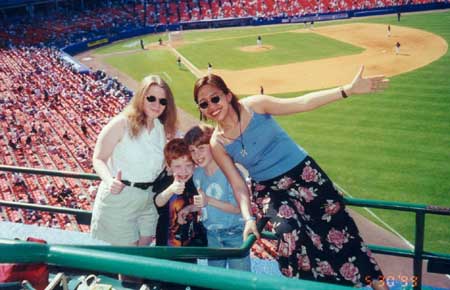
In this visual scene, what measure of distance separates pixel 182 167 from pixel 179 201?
10.9 inches

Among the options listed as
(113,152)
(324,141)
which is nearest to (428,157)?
(324,141)

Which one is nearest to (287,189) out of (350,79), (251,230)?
(251,230)

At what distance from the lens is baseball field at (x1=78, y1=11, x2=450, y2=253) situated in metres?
14.9

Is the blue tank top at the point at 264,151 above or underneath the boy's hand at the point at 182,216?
above

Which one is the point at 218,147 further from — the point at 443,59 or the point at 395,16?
the point at 395,16

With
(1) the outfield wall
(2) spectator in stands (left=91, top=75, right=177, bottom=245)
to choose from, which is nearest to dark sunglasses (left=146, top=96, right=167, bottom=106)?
(2) spectator in stands (left=91, top=75, right=177, bottom=245)

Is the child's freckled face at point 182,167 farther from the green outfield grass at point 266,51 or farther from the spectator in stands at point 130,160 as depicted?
the green outfield grass at point 266,51

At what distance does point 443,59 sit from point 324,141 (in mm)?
15109

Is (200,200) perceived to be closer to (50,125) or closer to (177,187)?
(177,187)

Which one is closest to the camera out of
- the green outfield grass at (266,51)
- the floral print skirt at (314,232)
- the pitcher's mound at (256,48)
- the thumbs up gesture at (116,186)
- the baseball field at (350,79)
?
the floral print skirt at (314,232)

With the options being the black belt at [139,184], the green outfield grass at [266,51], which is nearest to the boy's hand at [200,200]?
the black belt at [139,184]

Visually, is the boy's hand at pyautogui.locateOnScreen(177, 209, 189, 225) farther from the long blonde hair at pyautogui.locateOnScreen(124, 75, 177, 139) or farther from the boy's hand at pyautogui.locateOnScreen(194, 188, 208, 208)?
the long blonde hair at pyautogui.locateOnScreen(124, 75, 177, 139)

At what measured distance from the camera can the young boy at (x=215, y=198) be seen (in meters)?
3.21

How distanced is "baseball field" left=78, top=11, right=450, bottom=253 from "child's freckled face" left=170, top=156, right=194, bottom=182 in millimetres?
10188
